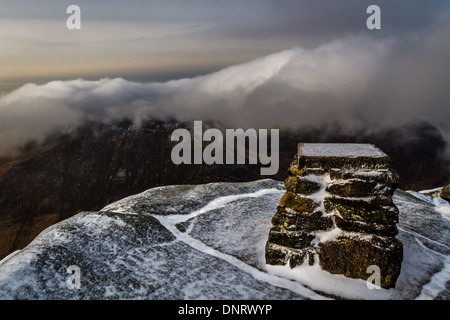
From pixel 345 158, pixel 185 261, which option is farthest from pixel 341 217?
pixel 185 261

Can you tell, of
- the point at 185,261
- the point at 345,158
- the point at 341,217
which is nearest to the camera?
the point at 341,217

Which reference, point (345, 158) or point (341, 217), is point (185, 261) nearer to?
point (341, 217)

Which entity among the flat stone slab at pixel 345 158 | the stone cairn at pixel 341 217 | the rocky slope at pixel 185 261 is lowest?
the rocky slope at pixel 185 261

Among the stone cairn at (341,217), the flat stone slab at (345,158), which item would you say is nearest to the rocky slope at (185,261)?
the stone cairn at (341,217)

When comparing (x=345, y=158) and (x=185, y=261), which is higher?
(x=345, y=158)

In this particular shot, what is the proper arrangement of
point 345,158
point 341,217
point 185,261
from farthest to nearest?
point 185,261
point 345,158
point 341,217

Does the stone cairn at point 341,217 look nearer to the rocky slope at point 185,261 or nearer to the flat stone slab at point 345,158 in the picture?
the flat stone slab at point 345,158

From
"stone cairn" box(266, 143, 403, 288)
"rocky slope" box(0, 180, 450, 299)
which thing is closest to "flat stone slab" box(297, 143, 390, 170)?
"stone cairn" box(266, 143, 403, 288)
